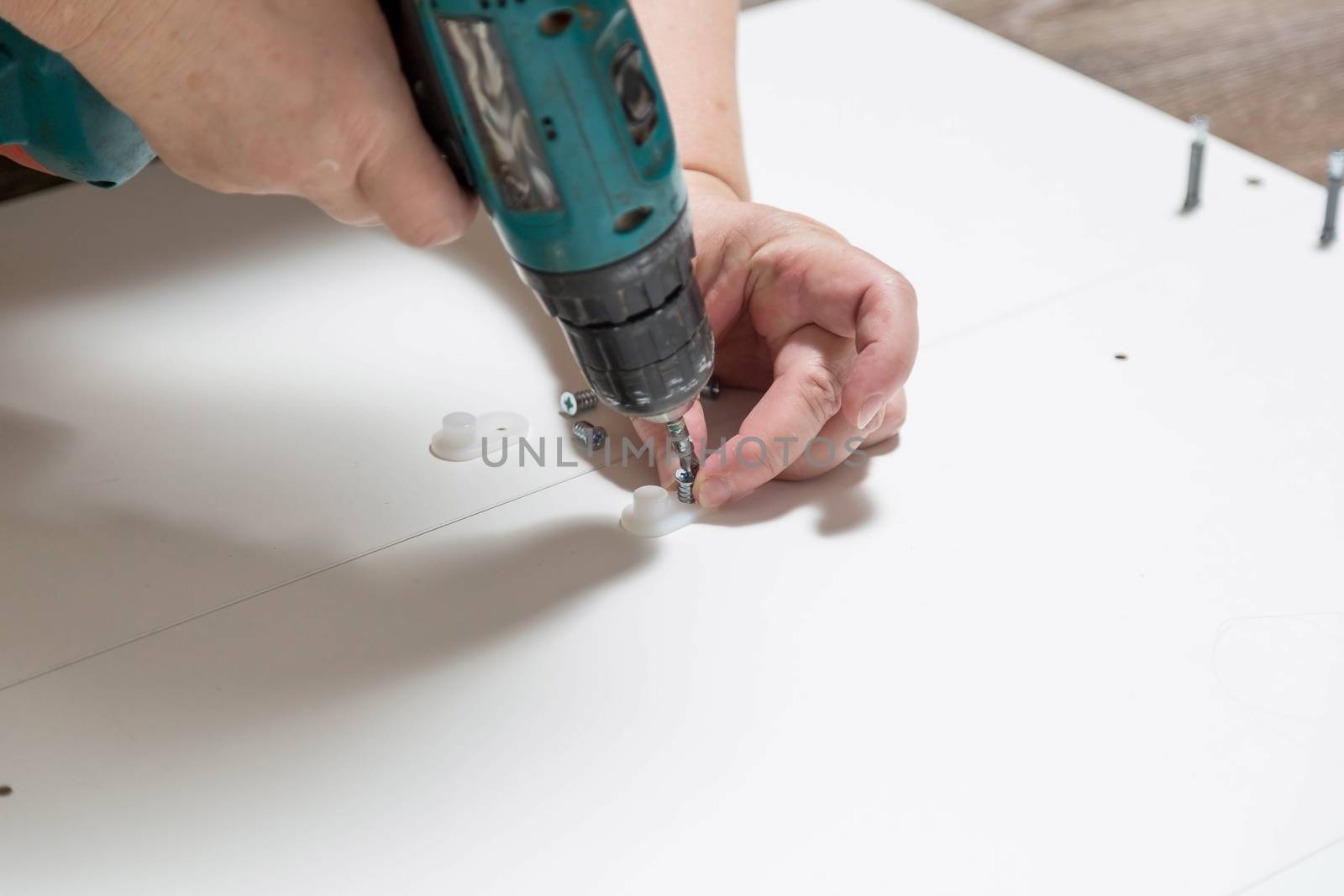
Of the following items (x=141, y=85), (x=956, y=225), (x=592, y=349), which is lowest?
(x=956, y=225)

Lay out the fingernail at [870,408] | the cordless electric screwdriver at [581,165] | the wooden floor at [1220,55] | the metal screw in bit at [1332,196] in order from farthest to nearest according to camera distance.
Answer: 1. the wooden floor at [1220,55]
2. the metal screw in bit at [1332,196]
3. the fingernail at [870,408]
4. the cordless electric screwdriver at [581,165]

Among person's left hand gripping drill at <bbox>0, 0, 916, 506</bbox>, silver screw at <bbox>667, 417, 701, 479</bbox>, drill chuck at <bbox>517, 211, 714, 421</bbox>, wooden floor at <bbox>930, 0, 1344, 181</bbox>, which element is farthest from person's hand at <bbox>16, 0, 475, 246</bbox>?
wooden floor at <bbox>930, 0, 1344, 181</bbox>

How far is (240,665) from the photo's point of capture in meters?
0.86

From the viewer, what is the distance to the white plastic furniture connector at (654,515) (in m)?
0.94

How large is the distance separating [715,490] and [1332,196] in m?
0.64

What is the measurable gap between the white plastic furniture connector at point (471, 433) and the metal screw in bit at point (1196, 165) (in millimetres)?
649

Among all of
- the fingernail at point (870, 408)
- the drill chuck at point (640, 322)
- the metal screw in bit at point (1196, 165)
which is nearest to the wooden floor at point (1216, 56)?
the metal screw in bit at point (1196, 165)

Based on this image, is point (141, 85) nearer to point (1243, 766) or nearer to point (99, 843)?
point (99, 843)

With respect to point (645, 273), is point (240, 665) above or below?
below

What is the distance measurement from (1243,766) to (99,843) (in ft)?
2.07

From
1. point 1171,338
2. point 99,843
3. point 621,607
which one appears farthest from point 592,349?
point 1171,338

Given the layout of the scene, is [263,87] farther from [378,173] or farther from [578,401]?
[578,401]

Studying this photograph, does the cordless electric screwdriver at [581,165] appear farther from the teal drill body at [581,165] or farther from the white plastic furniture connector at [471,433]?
the white plastic furniture connector at [471,433]

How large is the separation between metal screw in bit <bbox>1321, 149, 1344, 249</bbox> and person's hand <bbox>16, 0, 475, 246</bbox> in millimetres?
789
